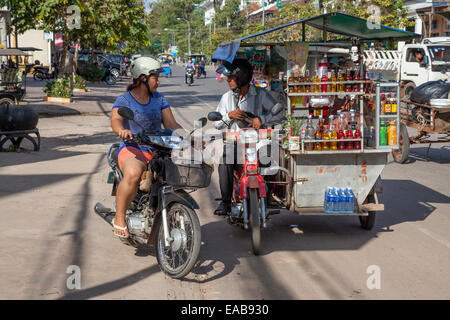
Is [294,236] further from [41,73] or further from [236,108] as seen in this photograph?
[41,73]

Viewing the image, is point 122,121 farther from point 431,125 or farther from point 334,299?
point 431,125

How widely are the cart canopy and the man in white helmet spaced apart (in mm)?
947

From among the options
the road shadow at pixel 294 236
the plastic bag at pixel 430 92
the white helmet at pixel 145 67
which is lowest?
the road shadow at pixel 294 236

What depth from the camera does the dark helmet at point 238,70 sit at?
20.5 feet

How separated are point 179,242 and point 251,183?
3.84ft

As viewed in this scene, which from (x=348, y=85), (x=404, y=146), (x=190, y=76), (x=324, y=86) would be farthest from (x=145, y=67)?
(x=190, y=76)

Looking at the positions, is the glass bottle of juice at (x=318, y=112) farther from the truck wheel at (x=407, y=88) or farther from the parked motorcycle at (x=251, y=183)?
the truck wheel at (x=407, y=88)

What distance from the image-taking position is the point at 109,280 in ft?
16.0

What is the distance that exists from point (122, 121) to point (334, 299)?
235cm

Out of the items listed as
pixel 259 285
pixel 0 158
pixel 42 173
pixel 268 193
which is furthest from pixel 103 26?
pixel 259 285

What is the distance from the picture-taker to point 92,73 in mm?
42875

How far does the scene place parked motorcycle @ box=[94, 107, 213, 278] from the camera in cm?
473

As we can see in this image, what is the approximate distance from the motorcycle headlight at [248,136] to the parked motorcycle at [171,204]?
3.15ft

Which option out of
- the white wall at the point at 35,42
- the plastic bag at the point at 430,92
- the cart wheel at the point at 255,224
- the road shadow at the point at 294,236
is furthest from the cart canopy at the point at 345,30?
the white wall at the point at 35,42
